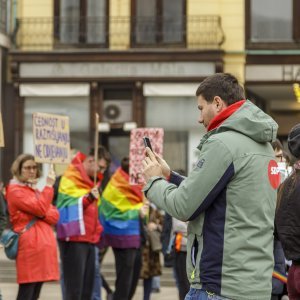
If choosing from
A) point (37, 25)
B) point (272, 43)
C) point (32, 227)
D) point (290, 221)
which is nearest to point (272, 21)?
point (272, 43)

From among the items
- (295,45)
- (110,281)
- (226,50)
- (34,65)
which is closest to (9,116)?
(34,65)

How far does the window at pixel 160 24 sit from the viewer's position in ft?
77.4

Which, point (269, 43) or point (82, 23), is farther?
point (269, 43)

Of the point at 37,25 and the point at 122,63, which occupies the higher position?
the point at 37,25

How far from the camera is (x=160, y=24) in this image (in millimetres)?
23625

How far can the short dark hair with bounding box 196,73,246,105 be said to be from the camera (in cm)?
484

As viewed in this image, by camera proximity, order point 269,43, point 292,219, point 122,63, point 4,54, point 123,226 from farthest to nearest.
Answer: point 4,54 < point 269,43 < point 122,63 < point 123,226 < point 292,219

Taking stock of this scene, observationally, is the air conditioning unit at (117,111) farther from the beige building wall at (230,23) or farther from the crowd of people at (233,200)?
the crowd of people at (233,200)

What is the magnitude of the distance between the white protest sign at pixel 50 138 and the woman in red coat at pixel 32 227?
890mm

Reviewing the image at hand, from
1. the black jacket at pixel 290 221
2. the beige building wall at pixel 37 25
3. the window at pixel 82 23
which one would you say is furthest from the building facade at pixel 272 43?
the black jacket at pixel 290 221

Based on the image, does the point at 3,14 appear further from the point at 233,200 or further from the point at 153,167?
the point at 233,200

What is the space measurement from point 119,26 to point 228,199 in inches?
757

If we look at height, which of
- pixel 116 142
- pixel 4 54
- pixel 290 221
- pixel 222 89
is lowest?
pixel 116 142

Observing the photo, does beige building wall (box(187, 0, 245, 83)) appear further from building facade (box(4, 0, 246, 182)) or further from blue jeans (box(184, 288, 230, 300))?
blue jeans (box(184, 288, 230, 300))
